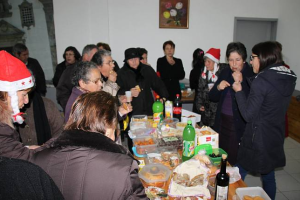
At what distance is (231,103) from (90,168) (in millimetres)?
1843

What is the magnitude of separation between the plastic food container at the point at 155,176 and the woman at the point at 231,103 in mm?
1126

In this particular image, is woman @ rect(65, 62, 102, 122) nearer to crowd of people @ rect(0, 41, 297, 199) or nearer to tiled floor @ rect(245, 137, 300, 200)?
crowd of people @ rect(0, 41, 297, 199)

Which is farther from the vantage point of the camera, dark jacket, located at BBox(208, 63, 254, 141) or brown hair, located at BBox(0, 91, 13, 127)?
dark jacket, located at BBox(208, 63, 254, 141)

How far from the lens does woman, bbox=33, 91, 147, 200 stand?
35.9 inches

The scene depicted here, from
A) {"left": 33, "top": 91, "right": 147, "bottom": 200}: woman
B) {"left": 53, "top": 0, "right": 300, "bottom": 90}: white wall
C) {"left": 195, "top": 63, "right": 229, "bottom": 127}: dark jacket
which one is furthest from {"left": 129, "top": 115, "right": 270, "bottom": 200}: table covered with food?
{"left": 53, "top": 0, "right": 300, "bottom": 90}: white wall

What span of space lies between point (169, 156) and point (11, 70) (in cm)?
129

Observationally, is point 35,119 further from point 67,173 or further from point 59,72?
point 59,72

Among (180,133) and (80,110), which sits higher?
(80,110)

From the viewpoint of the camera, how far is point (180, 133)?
2.06m

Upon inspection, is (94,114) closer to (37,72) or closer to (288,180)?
(288,180)

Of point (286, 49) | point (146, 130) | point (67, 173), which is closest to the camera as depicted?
point (67, 173)

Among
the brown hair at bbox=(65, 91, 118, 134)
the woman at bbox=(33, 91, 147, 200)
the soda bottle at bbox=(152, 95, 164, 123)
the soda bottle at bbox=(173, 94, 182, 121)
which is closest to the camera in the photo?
the woman at bbox=(33, 91, 147, 200)

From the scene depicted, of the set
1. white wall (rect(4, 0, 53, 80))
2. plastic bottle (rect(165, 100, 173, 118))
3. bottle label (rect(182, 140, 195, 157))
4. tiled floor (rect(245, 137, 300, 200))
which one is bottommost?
tiled floor (rect(245, 137, 300, 200))

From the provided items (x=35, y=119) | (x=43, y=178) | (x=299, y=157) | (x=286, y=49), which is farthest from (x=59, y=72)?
(x=286, y=49)
